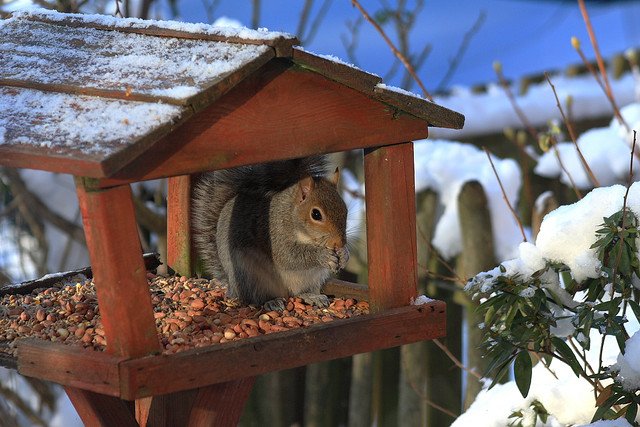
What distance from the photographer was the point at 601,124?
441cm

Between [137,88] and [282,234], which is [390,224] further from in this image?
[137,88]

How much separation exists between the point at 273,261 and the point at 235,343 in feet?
1.57

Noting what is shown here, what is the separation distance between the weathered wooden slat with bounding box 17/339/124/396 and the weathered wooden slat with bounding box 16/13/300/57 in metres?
0.55

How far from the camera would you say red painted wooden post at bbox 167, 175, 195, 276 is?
7.92 feet

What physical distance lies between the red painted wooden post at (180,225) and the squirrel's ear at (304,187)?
382 millimetres

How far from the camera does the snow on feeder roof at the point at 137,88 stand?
1485 millimetres

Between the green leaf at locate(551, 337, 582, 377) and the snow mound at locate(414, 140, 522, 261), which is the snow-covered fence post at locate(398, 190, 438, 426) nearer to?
the snow mound at locate(414, 140, 522, 261)

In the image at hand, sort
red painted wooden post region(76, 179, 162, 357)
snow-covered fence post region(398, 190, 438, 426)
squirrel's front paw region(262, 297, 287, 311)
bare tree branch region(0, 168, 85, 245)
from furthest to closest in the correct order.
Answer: bare tree branch region(0, 168, 85, 245)
snow-covered fence post region(398, 190, 438, 426)
squirrel's front paw region(262, 297, 287, 311)
red painted wooden post region(76, 179, 162, 357)

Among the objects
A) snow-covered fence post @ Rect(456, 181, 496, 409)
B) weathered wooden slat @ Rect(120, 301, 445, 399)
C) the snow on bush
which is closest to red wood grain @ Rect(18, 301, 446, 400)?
weathered wooden slat @ Rect(120, 301, 445, 399)

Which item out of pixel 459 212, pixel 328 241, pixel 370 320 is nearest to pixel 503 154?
pixel 459 212

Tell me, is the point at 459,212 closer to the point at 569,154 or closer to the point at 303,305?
the point at 569,154

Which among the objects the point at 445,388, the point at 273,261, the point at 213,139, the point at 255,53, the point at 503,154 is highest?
the point at 503,154

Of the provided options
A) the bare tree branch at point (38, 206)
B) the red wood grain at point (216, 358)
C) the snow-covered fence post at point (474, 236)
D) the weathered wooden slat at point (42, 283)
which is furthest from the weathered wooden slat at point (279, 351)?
the bare tree branch at point (38, 206)

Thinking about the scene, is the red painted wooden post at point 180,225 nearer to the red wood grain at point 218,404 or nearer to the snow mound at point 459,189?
the red wood grain at point 218,404
